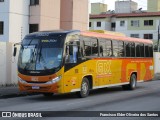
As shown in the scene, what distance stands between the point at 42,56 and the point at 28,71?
87cm

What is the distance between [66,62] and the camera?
17391mm

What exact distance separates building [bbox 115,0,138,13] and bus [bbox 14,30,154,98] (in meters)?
70.9

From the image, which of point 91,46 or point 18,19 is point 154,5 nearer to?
point 18,19

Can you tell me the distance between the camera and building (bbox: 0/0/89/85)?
131 feet

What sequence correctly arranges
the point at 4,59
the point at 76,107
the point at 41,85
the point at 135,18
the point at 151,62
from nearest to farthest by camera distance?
the point at 76,107, the point at 41,85, the point at 4,59, the point at 151,62, the point at 135,18

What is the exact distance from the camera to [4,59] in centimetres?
2342

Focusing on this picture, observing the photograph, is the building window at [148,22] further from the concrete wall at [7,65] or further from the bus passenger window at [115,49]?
the bus passenger window at [115,49]

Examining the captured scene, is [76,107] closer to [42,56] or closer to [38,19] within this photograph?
[42,56]

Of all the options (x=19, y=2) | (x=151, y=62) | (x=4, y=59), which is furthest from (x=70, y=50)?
(x=19, y=2)

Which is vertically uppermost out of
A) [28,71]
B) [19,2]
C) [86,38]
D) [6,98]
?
[19,2]

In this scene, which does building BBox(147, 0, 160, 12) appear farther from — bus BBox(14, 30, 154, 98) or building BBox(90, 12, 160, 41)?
bus BBox(14, 30, 154, 98)

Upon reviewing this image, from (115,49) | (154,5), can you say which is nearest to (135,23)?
(154,5)

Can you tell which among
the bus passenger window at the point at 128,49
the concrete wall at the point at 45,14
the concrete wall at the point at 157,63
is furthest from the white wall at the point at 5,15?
the bus passenger window at the point at 128,49

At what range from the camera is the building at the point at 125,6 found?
3615 inches
